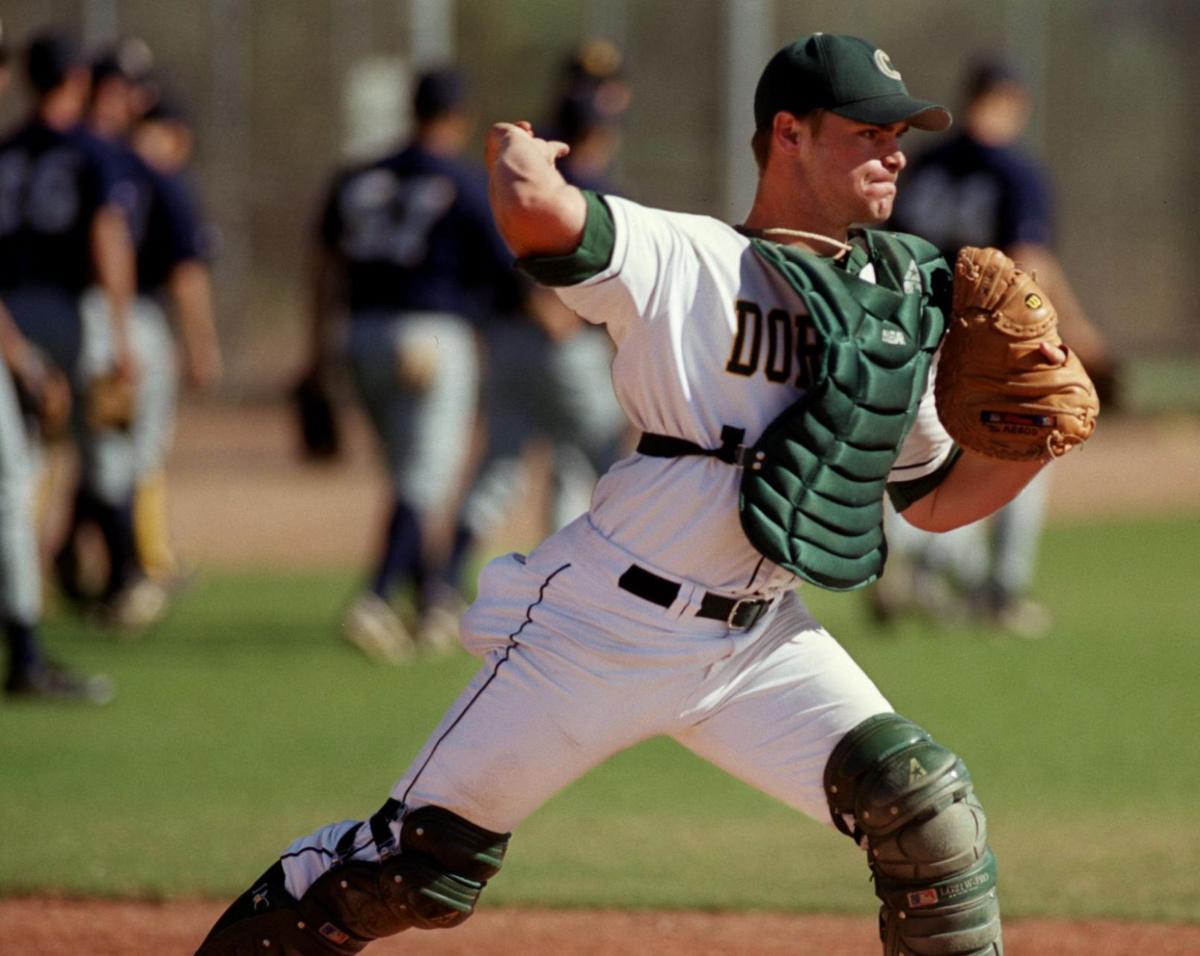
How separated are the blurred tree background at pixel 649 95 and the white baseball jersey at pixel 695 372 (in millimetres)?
16258

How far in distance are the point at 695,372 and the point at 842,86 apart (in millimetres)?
621

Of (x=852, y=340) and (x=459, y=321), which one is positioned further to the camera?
(x=459, y=321)

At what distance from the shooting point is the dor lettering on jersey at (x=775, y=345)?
3705 mm

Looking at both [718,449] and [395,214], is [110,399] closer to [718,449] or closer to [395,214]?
[395,214]

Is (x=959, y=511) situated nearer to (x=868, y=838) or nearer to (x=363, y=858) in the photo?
(x=868, y=838)

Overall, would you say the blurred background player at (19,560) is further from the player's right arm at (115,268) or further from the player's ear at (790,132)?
the player's ear at (790,132)

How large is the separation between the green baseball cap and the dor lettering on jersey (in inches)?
16.1

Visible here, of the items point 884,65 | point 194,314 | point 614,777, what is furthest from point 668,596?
point 194,314

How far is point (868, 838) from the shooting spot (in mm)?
3684

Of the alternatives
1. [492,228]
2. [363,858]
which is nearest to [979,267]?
[363,858]

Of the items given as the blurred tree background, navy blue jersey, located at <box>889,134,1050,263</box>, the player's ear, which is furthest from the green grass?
the blurred tree background

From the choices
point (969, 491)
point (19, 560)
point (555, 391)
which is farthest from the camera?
point (555, 391)

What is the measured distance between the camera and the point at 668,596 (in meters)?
3.75

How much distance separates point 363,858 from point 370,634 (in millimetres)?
5173
